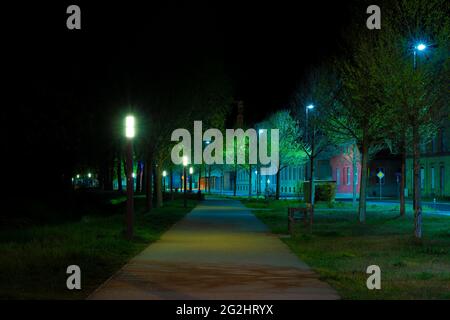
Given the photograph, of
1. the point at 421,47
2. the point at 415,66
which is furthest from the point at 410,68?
the point at 415,66

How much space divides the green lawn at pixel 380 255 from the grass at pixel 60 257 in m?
4.21

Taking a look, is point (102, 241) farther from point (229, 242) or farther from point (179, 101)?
point (179, 101)

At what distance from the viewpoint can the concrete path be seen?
1059 centimetres

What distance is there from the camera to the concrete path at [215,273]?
1059cm

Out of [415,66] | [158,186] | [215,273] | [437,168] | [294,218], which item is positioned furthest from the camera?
[437,168]

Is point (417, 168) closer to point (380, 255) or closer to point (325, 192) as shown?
point (380, 255)

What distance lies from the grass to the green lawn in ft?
13.8

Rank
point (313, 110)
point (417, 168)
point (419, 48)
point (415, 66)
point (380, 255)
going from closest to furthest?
point (380, 255) → point (419, 48) → point (415, 66) → point (417, 168) → point (313, 110)

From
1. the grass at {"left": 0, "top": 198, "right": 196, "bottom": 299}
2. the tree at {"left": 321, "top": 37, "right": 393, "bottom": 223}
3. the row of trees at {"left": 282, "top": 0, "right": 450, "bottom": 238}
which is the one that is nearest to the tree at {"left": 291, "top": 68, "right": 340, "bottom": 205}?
the tree at {"left": 321, "top": 37, "right": 393, "bottom": 223}

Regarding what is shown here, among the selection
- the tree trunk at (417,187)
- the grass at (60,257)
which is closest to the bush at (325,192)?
the grass at (60,257)

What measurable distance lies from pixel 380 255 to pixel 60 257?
7.41m

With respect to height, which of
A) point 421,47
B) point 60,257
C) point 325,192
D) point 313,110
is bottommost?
point 60,257

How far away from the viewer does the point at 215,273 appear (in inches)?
513
